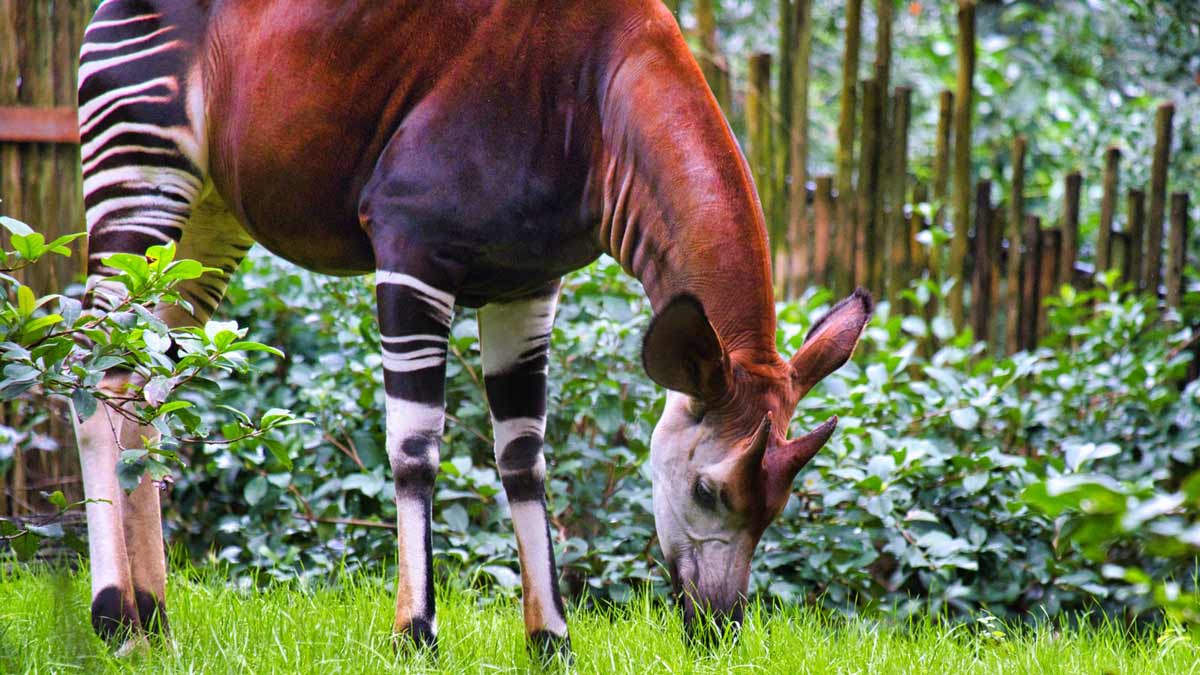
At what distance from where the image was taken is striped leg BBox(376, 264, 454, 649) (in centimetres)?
271

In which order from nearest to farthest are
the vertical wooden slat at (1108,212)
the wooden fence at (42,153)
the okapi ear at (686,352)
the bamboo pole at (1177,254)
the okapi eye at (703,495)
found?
the okapi ear at (686,352), the okapi eye at (703,495), the wooden fence at (42,153), the bamboo pole at (1177,254), the vertical wooden slat at (1108,212)

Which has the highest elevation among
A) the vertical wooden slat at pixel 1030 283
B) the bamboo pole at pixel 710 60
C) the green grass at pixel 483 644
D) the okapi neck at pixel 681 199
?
the bamboo pole at pixel 710 60

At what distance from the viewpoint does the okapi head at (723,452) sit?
253 centimetres

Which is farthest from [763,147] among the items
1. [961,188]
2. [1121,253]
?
[1121,253]

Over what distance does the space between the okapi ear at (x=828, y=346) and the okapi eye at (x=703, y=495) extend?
32 centimetres

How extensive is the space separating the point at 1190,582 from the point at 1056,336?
1.28 m

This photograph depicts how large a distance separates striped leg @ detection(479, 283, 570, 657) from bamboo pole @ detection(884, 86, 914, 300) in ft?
10.6

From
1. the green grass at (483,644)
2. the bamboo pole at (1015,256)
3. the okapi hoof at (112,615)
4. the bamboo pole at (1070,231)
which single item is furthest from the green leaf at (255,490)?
the bamboo pole at (1070,231)

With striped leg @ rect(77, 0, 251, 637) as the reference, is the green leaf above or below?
below

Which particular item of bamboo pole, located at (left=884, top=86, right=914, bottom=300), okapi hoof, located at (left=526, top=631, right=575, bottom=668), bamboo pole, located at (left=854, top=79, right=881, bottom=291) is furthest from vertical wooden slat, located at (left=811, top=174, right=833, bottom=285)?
okapi hoof, located at (left=526, top=631, right=575, bottom=668)

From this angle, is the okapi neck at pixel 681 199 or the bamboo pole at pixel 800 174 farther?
the bamboo pole at pixel 800 174

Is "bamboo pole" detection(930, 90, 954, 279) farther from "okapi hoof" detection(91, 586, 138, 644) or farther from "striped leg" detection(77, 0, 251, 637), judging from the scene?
"okapi hoof" detection(91, 586, 138, 644)

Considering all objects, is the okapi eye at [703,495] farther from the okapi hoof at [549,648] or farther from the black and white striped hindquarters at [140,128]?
the black and white striped hindquarters at [140,128]

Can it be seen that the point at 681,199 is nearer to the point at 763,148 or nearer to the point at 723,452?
the point at 723,452
